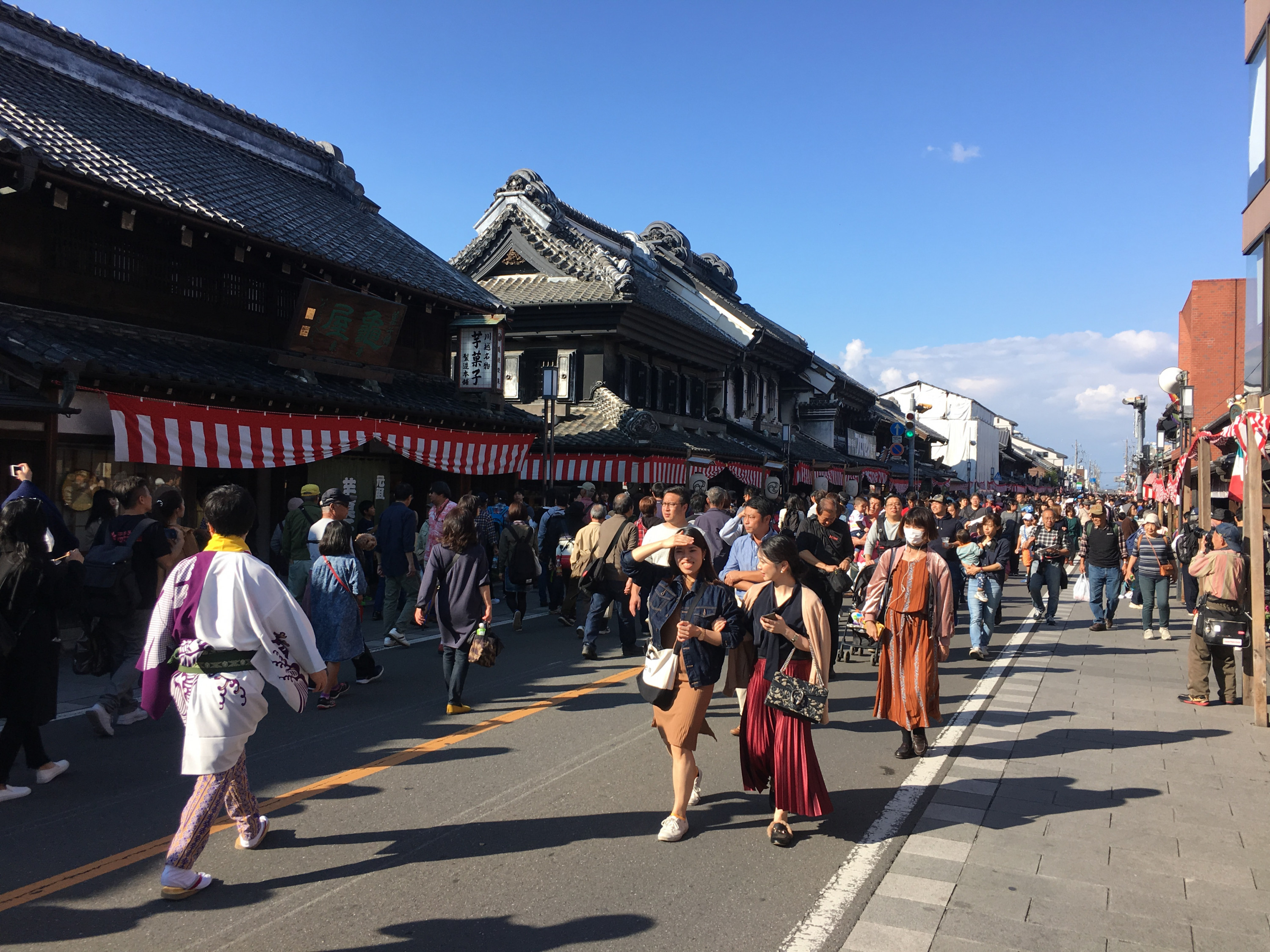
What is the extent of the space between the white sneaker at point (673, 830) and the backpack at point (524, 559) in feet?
23.8

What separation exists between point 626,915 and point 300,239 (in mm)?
13381

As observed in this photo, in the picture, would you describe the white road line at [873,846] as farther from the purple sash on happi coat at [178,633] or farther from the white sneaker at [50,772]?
the white sneaker at [50,772]

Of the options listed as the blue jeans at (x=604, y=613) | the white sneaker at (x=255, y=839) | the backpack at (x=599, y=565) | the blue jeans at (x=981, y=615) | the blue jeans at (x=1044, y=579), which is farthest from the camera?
the blue jeans at (x=1044, y=579)

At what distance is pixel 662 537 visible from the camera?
548cm

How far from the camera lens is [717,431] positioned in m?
30.4

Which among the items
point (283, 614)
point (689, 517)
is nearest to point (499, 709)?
point (283, 614)

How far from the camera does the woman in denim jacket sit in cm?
485

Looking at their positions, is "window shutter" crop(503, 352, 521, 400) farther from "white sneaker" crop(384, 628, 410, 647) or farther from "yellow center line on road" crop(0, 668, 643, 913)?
"yellow center line on road" crop(0, 668, 643, 913)

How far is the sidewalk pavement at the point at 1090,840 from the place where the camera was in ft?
12.9

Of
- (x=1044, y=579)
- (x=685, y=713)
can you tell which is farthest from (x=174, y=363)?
(x=1044, y=579)

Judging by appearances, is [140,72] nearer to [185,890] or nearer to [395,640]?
[395,640]

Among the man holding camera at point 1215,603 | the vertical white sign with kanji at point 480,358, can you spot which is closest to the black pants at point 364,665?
the man holding camera at point 1215,603

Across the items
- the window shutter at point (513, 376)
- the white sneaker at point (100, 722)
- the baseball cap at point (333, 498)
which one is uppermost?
the window shutter at point (513, 376)

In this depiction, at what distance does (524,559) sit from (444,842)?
7287 millimetres
